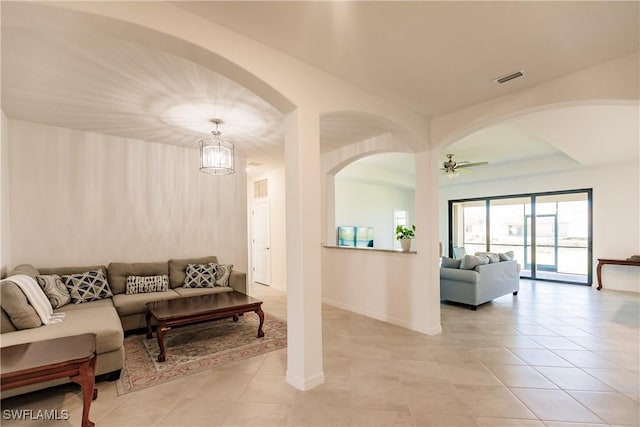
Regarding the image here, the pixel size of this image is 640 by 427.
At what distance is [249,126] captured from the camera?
397 cm

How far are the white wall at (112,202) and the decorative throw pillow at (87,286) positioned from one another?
0.43 metres

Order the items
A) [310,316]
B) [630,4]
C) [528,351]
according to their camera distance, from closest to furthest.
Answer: [630,4], [310,316], [528,351]

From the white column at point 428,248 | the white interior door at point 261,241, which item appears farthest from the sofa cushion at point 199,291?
the white column at point 428,248

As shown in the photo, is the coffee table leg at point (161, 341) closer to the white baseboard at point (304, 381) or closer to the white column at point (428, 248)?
the white baseboard at point (304, 381)

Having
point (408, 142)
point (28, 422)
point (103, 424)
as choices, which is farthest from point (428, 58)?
point (28, 422)

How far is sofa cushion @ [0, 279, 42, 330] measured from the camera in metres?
2.52

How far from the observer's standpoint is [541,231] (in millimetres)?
7383

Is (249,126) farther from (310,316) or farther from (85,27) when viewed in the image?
(310,316)

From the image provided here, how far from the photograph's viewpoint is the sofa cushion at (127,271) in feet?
13.5

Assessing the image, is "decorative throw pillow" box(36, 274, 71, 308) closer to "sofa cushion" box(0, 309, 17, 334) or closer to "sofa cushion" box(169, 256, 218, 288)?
"sofa cushion" box(0, 309, 17, 334)

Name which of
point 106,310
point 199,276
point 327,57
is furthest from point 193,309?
point 327,57

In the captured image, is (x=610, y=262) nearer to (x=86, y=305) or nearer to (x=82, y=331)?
(x=82, y=331)

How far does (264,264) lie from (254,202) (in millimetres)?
1587

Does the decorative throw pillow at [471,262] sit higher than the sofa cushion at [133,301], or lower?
higher
